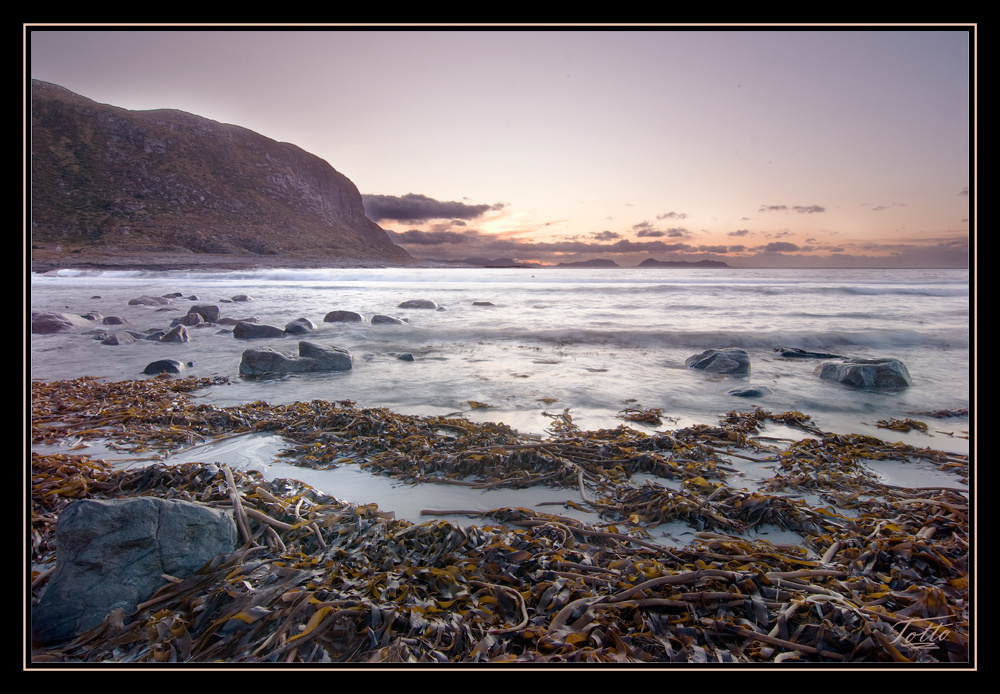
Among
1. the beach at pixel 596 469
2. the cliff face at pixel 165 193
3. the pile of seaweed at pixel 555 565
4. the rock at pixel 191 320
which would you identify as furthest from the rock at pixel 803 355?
the cliff face at pixel 165 193

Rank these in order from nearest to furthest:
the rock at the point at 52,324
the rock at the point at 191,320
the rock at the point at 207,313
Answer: the rock at the point at 52,324
the rock at the point at 191,320
the rock at the point at 207,313

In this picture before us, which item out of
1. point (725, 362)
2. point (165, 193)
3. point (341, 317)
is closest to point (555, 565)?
point (725, 362)

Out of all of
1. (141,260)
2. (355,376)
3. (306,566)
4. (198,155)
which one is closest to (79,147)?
(198,155)

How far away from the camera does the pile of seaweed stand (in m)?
1.48

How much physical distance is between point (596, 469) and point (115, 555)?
8.34 ft

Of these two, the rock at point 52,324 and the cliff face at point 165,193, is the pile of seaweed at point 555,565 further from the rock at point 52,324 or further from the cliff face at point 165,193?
the cliff face at point 165,193

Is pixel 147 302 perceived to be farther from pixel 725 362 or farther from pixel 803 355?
pixel 803 355

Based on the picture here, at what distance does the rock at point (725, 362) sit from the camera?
6.06 m

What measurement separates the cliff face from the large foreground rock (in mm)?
41567

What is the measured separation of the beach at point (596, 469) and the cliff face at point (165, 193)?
143 feet

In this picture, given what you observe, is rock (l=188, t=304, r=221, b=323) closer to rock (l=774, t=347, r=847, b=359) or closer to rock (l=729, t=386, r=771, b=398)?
rock (l=729, t=386, r=771, b=398)

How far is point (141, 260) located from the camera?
37.9 m

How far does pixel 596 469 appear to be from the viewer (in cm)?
297
